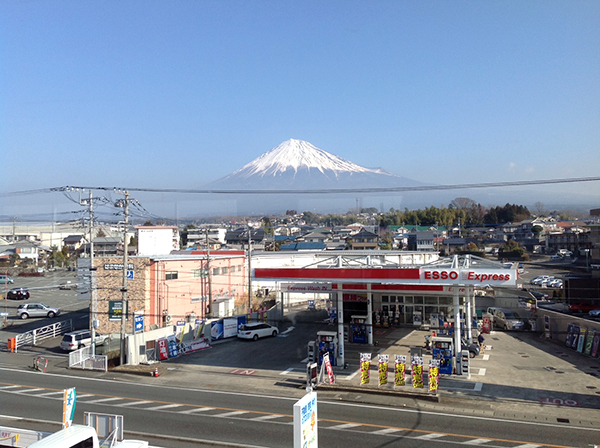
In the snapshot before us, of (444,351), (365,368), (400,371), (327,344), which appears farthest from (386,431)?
(327,344)

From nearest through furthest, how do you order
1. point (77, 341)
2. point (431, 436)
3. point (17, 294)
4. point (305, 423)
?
1. point (305, 423)
2. point (431, 436)
3. point (77, 341)
4. point (17, 294)

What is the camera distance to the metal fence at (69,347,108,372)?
21.1 m

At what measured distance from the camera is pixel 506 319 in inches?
1128

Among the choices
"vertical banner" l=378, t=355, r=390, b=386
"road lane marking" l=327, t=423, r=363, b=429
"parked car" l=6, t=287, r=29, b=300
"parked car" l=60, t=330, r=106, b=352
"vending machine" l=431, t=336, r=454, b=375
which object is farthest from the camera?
"parked car" l=6, t=287, r=29, b=300

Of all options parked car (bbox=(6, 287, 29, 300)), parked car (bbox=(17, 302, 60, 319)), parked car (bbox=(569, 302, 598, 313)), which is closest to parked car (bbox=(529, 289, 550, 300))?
parked car (bbox=(569, 302, 598, 313))

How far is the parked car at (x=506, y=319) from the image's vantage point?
2750 centimetres

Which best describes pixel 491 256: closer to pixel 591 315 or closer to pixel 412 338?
pixel 591 315

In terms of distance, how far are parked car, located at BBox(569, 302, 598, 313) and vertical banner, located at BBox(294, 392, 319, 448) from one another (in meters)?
35.1

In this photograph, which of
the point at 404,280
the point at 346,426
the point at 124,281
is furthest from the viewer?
the point at 124,281

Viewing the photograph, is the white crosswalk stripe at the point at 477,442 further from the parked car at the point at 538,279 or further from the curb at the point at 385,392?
the parked car at the point at 538,279

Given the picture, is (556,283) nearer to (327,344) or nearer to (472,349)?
(472,349)

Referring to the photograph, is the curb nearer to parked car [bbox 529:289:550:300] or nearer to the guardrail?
the guardrail

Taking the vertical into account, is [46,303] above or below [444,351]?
below

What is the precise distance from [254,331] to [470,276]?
14064 millimetres
